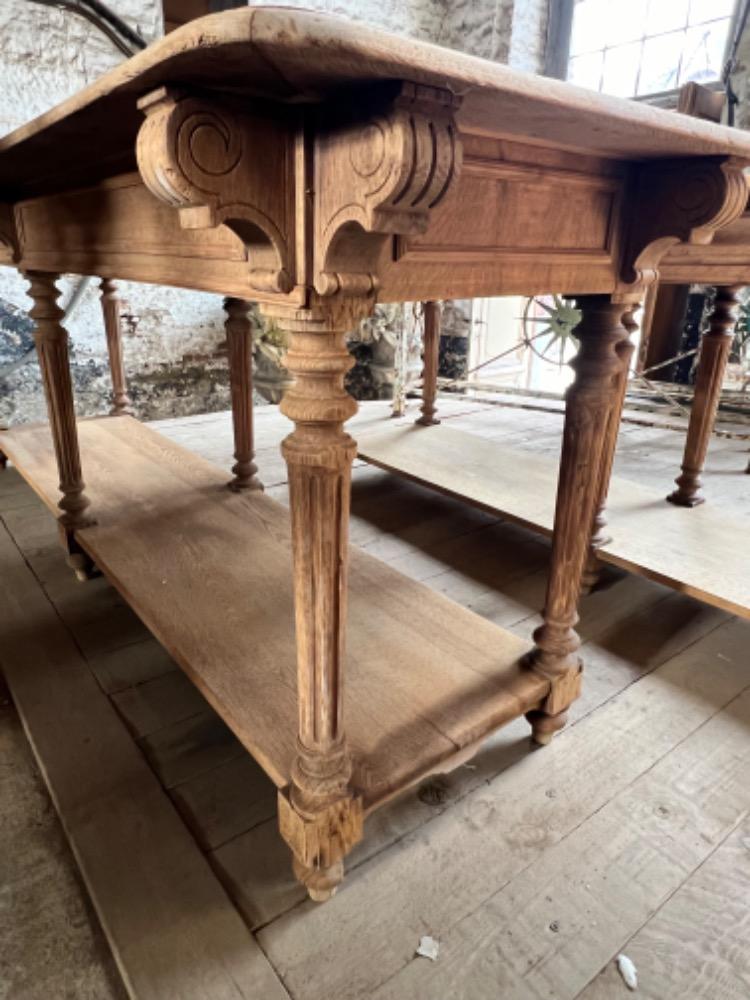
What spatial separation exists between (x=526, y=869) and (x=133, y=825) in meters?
0.69

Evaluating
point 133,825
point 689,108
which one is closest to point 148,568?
point 133,825

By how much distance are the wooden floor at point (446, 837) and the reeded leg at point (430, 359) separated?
1.50 m

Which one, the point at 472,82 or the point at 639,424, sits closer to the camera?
the point at 472,82

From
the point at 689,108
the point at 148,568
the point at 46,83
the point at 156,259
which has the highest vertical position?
the point at 46,83

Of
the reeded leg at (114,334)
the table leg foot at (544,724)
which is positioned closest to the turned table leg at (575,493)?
the table leg foot at (544,724)

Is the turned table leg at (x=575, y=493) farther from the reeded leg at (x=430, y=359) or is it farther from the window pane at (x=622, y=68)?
the window pane at (x=622, y=68)

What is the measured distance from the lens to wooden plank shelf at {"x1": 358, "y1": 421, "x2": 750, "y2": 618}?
5.69ft

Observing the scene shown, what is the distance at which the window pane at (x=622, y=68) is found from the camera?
15.3ft

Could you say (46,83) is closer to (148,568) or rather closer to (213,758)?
(148,568)

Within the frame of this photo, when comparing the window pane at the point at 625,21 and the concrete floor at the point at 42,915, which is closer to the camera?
the concrete floor at the point at 42,915

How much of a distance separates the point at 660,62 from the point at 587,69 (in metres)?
0.65

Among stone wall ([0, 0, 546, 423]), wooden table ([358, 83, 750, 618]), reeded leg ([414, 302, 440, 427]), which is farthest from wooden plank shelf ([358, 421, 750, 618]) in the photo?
stone wall ([0, 0, 546, 423])

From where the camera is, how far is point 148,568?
1655mm

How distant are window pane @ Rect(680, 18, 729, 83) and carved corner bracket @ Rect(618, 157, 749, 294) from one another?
4.21 metres
